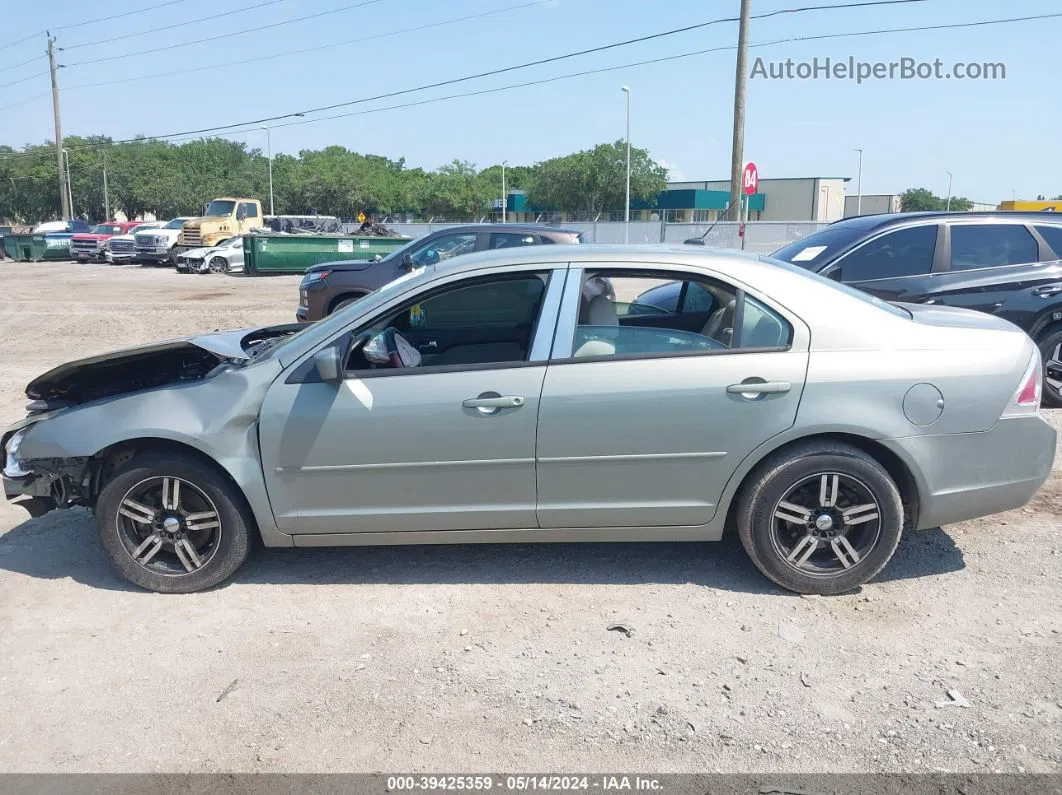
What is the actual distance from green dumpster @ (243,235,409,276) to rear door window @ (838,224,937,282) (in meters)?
20.6

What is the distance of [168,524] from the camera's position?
172 inches

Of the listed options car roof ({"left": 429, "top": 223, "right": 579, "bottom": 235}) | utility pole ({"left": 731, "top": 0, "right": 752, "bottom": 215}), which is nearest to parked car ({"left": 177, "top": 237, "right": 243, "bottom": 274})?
utility pole ({"left": 731, "top": 0, "right": 752, "bottom": 215})

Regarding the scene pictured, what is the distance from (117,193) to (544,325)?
86.3 m

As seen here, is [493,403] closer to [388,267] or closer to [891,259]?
[891,259]

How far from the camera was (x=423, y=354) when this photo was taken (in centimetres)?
518

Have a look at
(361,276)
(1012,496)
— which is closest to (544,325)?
(1012,496)

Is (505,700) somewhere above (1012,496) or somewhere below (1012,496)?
below

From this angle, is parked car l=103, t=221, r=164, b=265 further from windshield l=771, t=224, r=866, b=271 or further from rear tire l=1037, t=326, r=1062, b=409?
rear tire l=1037, t=326, r=1062, b=409

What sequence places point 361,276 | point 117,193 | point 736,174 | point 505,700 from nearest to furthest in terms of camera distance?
point 505,700 < point 361,276 < point 736,174 < point 117,193

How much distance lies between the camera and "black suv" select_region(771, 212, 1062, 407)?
7.81m

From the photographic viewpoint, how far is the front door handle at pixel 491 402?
412cm

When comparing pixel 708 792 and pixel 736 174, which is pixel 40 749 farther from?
pixel 736 174

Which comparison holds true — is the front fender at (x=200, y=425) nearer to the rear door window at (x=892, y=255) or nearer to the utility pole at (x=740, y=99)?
the rear door window at (x=892, y=255)

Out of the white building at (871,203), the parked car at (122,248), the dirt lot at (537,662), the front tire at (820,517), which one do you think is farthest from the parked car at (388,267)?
the white building at (871,203)
